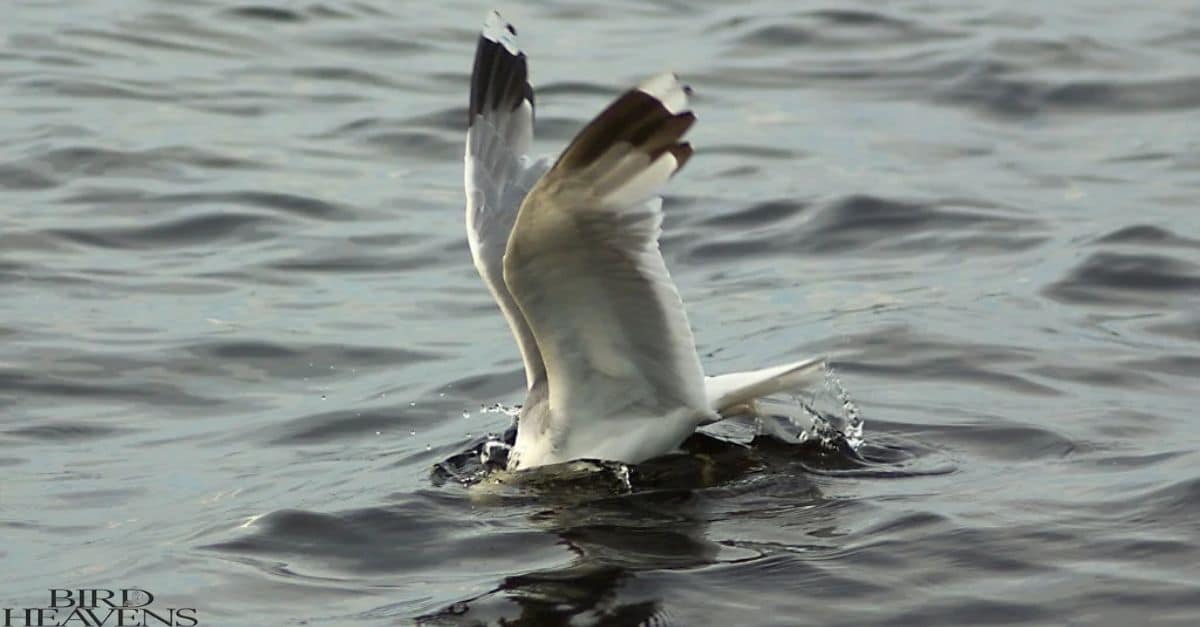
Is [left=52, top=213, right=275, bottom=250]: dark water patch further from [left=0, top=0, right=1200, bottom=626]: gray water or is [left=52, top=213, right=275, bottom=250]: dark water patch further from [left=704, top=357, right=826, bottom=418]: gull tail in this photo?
[left=704, top=357, right=826, bottom=418]: gull tail

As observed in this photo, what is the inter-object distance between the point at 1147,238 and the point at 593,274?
488 cm

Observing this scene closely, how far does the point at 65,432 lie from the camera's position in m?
7.57

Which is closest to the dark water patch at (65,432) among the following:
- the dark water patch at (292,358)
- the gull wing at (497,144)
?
the dark water patch at (292,358)

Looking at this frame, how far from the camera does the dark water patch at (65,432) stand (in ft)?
24.6

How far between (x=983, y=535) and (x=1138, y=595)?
60cm

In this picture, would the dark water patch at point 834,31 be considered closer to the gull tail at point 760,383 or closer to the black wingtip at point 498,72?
the black wingtip at point 498,72

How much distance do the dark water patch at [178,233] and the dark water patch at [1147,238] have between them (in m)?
4.43

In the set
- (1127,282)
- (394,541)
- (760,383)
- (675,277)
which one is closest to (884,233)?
(675,277)

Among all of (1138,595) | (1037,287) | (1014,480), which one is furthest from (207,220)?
(1138,595)

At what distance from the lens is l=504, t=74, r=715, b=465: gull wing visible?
215 inches

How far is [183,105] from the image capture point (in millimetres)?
12891

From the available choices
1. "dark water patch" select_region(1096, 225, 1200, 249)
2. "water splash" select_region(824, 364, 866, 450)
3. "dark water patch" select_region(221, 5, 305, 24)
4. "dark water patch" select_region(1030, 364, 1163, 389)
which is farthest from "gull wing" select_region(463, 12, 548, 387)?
"dark water patch" select_region(221, 5, 305, 24)

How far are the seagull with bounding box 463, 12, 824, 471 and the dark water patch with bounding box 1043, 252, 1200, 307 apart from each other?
2853mm

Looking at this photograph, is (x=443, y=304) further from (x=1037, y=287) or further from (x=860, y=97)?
(x=860, y=97)
